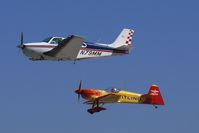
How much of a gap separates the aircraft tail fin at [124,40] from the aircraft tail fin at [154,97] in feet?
32.8

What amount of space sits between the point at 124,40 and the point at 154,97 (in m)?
11.3

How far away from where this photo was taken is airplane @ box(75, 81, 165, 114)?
238 ft

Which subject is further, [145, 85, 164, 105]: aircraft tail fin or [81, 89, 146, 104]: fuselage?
[145, 85, 164, 105]: aircraft tail fin

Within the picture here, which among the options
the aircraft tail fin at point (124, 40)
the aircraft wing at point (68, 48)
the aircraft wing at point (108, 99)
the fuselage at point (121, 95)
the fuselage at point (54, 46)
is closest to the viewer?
the fuselage at point (54, 46)

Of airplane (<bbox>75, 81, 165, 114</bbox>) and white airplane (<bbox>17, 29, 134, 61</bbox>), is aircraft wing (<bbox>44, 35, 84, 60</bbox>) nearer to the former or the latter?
white airplane (<bbox>17, 29, 134, 61</bbox>)

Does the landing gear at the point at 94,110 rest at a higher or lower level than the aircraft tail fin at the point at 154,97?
lower

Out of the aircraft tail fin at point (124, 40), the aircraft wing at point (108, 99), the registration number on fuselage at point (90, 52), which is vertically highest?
the aircraft tail fin at point (124, 40)

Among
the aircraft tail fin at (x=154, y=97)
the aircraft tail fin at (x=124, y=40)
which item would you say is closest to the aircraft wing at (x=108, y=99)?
the aircraft tail fin at (x=154, y=97)

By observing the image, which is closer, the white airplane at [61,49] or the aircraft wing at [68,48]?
the white airplane at [61,49]

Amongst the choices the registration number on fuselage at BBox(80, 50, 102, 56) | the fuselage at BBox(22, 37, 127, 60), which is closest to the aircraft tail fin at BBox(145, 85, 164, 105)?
the fuselage at BBox(22, 37, 127, 60)

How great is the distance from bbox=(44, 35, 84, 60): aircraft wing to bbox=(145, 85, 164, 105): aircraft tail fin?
1765cm

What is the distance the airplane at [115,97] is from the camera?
72500 mm

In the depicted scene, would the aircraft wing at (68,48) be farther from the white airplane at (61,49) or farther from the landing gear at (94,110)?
the landing gear at (94,110)

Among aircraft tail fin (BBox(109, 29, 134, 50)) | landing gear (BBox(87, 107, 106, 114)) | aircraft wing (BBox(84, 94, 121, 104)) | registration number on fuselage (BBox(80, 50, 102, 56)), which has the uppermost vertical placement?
aircraft tail fin (BBox(109, 29, 134, 50))
